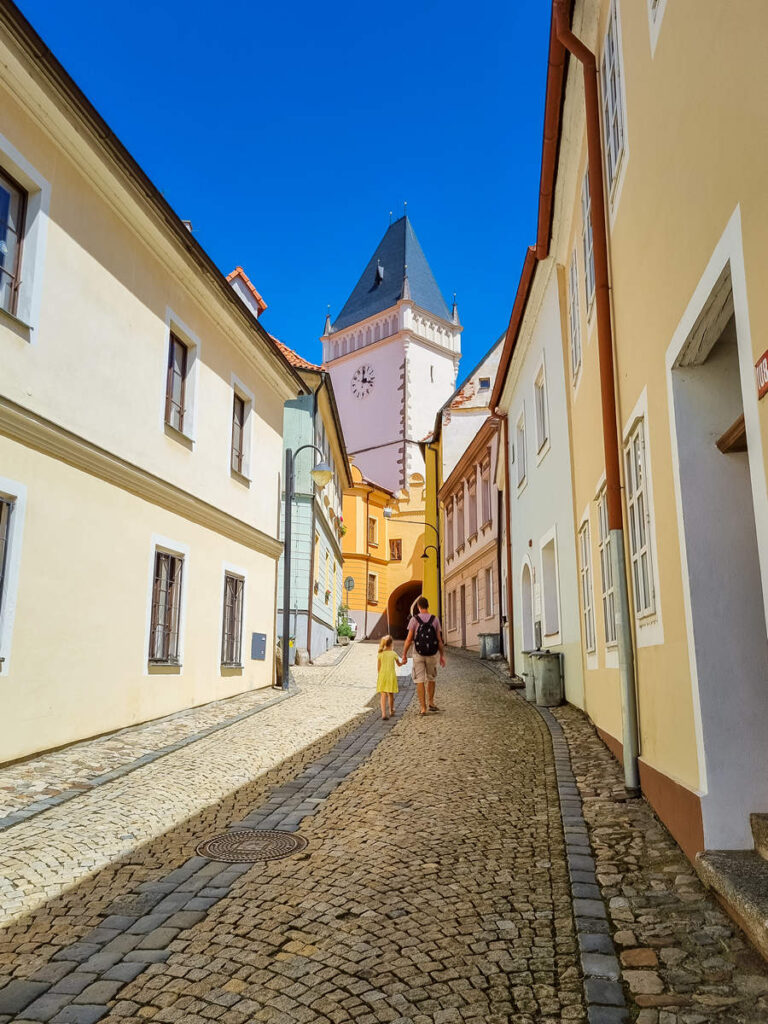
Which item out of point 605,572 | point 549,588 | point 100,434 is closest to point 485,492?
point 549,588

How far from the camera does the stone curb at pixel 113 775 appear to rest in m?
6.00

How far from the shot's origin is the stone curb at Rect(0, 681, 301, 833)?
6.00 metres

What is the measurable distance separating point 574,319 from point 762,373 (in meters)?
6.74

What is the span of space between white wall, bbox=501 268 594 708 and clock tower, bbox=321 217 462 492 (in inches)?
1524

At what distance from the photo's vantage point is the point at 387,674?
11.7 m

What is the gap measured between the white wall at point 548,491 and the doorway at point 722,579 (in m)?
5.35

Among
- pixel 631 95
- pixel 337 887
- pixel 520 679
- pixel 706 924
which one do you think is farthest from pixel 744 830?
pixel 520 679

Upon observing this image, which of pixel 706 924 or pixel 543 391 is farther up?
pixel 543 391

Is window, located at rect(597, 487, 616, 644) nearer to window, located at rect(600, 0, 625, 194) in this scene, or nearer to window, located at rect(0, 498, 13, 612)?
window, located at rect(600, 0, 625, 194)

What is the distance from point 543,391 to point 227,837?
356 inches

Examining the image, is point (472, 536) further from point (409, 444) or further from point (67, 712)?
point (409, 444)

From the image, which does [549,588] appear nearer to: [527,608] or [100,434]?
[527,608]

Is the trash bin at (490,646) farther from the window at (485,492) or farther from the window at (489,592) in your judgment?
the window at (485,492)

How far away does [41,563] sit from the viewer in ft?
26.2
